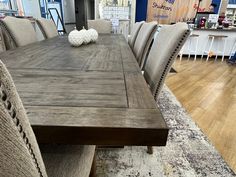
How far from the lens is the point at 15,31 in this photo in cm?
172

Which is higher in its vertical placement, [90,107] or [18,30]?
[18,30]

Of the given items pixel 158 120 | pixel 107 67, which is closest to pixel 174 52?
pixel 107 67

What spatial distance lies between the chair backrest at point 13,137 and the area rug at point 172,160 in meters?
1.02

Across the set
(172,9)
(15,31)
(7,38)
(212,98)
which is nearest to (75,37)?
(15,31)

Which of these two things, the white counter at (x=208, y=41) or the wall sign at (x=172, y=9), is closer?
the white counter at (x=208, y=41)

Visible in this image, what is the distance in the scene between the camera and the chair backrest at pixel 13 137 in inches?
8.7

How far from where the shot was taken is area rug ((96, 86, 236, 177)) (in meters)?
1.24

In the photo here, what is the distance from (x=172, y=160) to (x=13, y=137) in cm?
133

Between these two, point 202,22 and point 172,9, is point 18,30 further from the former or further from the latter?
point 172,9

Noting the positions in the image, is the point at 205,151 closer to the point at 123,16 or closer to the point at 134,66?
the point at 134,66

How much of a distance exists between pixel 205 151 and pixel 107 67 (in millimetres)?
1087

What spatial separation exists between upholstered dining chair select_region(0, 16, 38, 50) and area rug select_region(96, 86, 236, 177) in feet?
4.39

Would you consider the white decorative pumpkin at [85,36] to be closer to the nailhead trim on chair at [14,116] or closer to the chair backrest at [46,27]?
the chair backrest at [46,27]

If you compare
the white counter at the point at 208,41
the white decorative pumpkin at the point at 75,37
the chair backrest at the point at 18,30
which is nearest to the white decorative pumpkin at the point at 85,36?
the white decorative pumpkin at the point at 75,37
